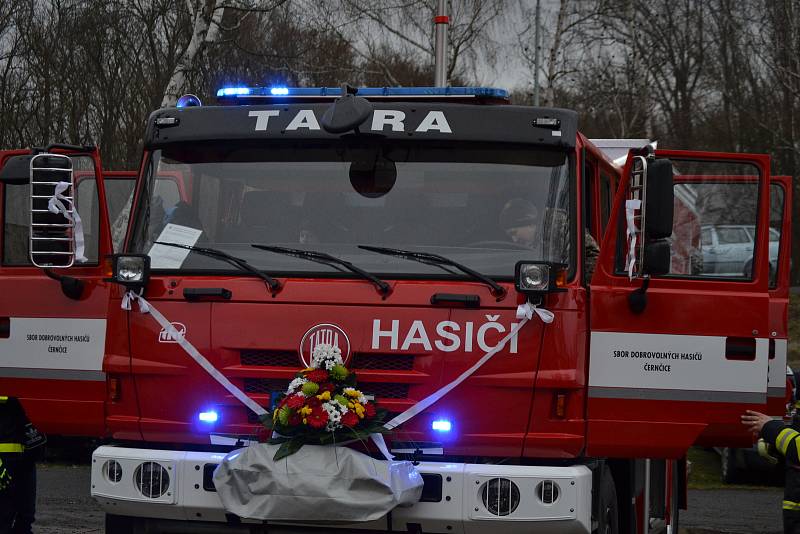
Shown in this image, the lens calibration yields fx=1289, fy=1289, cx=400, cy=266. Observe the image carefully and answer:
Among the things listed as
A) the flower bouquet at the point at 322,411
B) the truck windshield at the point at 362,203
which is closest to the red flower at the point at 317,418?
the flower bouquet at the point at 322,411

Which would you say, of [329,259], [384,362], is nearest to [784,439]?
[384,362]

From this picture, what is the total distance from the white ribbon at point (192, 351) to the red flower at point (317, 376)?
1.04ft

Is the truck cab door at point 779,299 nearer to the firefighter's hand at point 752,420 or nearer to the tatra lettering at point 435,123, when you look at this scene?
the firefighter's hand at point 752,420

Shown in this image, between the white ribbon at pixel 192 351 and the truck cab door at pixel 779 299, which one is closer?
the white ribbon at pixel 192 351

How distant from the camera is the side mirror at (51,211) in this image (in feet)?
20.4

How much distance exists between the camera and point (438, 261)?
5.87m

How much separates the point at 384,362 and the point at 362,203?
822mm

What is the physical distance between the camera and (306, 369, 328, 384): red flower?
18.4 feet

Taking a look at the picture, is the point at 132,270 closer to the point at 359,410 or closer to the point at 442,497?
the point at 359,410

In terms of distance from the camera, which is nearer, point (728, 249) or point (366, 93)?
point (728, 249)

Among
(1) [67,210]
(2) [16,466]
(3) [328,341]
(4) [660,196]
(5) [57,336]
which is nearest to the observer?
(4) [660,196]

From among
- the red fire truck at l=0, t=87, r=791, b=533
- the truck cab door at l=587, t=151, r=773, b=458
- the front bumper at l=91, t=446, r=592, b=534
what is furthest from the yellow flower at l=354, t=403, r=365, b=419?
the truck cab door at l=587, t=151, r=773, b=458

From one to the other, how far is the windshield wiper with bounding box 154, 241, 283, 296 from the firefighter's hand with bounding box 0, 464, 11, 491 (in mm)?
1975

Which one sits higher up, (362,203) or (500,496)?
(362,203)
